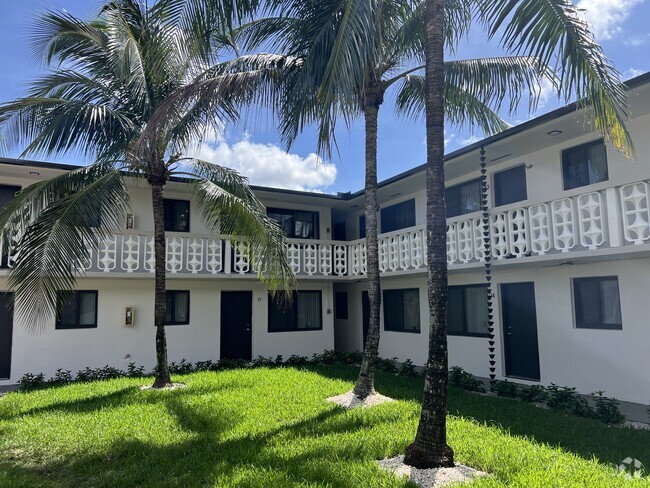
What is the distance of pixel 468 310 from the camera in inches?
486

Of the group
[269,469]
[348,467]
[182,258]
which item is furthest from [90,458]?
[182,258]

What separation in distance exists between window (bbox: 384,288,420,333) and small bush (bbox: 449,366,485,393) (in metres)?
3.19

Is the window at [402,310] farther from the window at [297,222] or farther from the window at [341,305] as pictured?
the window at [297,222]

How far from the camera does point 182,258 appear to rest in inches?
507

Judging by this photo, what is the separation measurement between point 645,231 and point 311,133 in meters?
5.47

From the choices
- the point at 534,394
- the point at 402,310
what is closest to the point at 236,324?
the point at 402,310

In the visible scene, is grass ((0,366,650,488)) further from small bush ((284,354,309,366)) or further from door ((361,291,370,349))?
door ((361,291,370,349))

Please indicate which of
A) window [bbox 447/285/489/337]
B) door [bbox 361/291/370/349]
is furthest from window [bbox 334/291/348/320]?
window [bbox 447/285/489/337]

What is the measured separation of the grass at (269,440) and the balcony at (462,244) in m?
2.84

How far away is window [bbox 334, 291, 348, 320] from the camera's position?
18033 millimetres

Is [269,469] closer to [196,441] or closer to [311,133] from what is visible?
[196,441]

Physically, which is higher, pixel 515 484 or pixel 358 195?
pixel 358 195

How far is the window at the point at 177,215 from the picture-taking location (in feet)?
46.9

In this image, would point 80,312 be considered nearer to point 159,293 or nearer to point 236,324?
point 159,293
